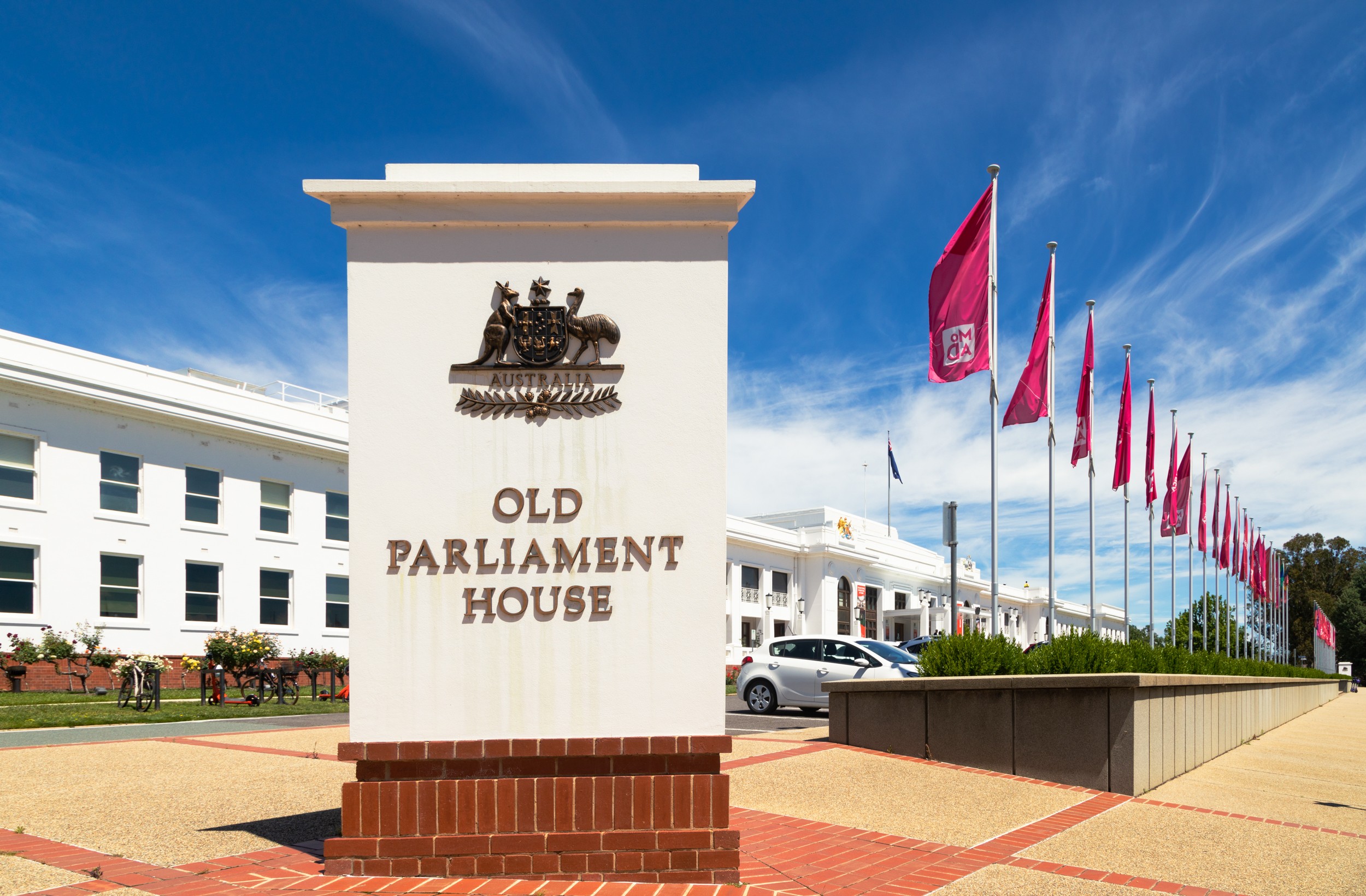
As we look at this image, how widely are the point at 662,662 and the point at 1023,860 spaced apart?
107 inches

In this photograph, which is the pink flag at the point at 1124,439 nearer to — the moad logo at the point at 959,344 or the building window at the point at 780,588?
the moad logo at the point at 959,344

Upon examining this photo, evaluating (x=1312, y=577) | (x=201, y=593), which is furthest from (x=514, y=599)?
(x=1312, y=577)

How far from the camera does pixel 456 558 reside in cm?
561

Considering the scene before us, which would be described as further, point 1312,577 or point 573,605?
point 1312,577

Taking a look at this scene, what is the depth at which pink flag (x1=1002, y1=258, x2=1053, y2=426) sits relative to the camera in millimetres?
18844

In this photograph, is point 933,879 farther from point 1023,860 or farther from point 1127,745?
point 1127,745

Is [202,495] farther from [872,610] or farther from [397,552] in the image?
[872,610]

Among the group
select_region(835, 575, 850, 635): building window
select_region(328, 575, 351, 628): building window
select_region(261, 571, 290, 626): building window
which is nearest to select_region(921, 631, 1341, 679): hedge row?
select_region(261, 571, 290, 626): building window

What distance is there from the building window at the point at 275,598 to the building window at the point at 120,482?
175 inches

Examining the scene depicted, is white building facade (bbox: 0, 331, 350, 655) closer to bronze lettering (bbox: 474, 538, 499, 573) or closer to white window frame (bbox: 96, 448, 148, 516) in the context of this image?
white window frame (bbox: 96, 448, 148, 516)

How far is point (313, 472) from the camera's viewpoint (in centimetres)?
3184

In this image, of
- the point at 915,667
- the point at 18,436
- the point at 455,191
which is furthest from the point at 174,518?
the point at 455,191

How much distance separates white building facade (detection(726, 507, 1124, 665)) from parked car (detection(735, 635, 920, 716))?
25167 mm

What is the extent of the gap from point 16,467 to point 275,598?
8055 mm
